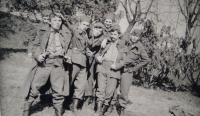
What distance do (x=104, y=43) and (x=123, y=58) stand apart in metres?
0.53

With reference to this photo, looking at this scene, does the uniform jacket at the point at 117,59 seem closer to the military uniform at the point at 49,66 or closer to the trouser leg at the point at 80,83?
the trouser leg at the point at 80,83

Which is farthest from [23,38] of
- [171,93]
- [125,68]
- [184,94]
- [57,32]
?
[184,94]

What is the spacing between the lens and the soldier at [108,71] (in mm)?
3682

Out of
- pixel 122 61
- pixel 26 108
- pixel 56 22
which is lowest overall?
pixel 26 108

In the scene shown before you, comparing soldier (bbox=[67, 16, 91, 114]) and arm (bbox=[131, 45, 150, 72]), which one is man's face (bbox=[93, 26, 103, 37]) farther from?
arm (bbox=[131, 45, 150, 72])

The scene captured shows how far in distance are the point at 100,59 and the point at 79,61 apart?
426 millimetres

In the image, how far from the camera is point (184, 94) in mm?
6684

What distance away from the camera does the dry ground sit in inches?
138

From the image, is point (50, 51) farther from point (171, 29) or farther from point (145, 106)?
point (171, 29)

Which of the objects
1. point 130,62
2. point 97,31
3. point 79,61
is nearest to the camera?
point 79,61

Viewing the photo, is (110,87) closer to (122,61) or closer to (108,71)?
(108,71)

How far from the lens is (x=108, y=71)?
369 centimetres

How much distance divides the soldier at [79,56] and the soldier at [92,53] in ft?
0.56

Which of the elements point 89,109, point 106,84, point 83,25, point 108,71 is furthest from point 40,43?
point 89,109
